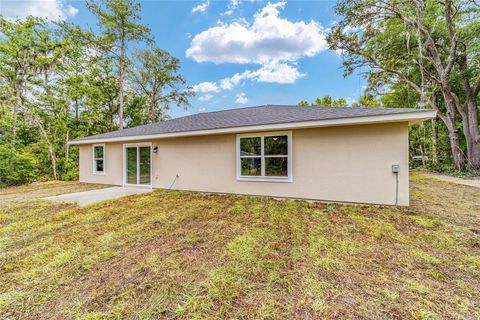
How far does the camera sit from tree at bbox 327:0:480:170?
425 inches

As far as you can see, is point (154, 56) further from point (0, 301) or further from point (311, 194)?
point (0, 301)

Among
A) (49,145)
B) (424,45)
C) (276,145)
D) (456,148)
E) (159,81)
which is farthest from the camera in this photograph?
(159,81)

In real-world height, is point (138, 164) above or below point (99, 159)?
below

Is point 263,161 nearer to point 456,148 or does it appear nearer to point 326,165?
Answer: point 326,165

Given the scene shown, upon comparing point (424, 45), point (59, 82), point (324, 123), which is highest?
point (424, 45)

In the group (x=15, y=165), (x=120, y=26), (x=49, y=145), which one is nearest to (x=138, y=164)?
(x=15, y=165)

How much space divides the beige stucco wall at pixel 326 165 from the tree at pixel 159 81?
15.0m

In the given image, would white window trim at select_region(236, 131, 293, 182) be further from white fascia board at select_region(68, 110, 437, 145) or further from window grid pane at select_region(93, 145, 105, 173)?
window grid pane at select_region(93, 145, 105, 173)

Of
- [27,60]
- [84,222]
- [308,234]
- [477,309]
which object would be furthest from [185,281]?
[27,60]

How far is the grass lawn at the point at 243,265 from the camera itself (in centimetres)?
192

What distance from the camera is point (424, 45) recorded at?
11555mm

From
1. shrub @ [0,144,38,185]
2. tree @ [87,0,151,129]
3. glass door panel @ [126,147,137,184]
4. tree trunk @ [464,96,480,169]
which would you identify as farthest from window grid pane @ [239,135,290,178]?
tree @ [87,0,151,129]

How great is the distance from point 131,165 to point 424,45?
1719cm

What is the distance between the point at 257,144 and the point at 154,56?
57.8 ft
